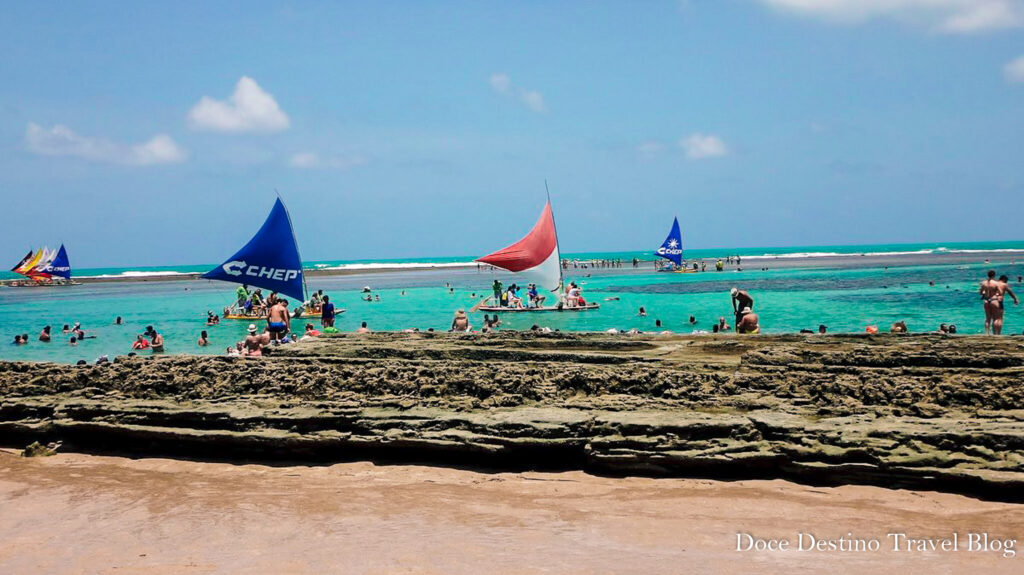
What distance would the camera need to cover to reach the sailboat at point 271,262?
18.1 meters

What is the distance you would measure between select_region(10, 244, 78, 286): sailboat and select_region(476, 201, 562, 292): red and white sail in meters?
66.3

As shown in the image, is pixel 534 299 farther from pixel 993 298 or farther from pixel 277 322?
pixel 993 298

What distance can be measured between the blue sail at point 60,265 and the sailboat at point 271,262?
2702 inches

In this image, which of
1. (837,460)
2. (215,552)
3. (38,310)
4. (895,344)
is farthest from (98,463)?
(38,310)

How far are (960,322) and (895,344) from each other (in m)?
15.7

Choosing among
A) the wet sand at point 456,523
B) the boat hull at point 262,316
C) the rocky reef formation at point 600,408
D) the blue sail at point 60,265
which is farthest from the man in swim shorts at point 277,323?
the blue sail at point 60,265

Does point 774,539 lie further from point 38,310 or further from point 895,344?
point 38,310

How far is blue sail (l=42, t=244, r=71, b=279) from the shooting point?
246ft

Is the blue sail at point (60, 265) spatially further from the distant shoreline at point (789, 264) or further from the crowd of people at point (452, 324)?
the crowd of people at point (452, 324)

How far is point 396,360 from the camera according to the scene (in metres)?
10.3

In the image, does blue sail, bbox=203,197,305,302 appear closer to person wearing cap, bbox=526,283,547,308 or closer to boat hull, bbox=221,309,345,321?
boat hull, bbox=221,309,345,321

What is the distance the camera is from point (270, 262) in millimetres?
18219

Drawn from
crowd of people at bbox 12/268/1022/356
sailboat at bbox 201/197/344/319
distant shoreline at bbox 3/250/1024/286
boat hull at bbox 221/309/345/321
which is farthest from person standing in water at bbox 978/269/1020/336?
distant shoreline at bbox 3/250/1024/286

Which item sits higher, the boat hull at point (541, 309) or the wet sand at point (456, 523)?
the boat hull at point (541, 309)
